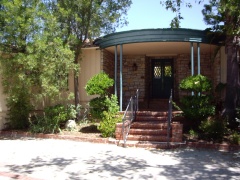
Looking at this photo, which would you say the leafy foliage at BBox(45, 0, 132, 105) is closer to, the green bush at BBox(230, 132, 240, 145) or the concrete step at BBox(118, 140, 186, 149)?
the concrete step at BBox(118, 140, 186, 149)

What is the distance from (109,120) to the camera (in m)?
8.94

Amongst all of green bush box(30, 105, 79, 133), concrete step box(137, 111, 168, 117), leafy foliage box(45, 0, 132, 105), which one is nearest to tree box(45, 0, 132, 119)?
leafy foliage box(45, 0, 132, 105)

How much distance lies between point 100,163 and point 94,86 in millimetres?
3452

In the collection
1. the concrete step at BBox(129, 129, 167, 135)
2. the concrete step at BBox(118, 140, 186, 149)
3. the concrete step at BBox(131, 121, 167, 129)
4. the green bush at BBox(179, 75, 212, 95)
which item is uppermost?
the green bush at BBox(179, 75, 212, 95)

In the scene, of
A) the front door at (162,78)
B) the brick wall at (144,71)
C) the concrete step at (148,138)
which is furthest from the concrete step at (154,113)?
the front door at (162,78)

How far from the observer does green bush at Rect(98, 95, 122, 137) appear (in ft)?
28.8

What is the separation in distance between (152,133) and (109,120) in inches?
56.4

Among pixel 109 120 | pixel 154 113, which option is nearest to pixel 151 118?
pixel 154 113

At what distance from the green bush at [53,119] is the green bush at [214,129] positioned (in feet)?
15.5

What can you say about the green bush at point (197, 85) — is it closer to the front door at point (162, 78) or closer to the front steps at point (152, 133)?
the front steps at point (152, 133)

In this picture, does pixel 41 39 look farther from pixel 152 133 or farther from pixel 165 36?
pixel 152 133

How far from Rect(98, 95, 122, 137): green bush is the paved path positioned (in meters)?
0.68

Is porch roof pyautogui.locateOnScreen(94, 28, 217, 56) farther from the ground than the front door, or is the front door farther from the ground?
porch roof pyautogui.locateOnScreen(94, 28, 217, 56)

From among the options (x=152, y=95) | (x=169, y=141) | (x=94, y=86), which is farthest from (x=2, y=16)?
(x=152, y=95)
